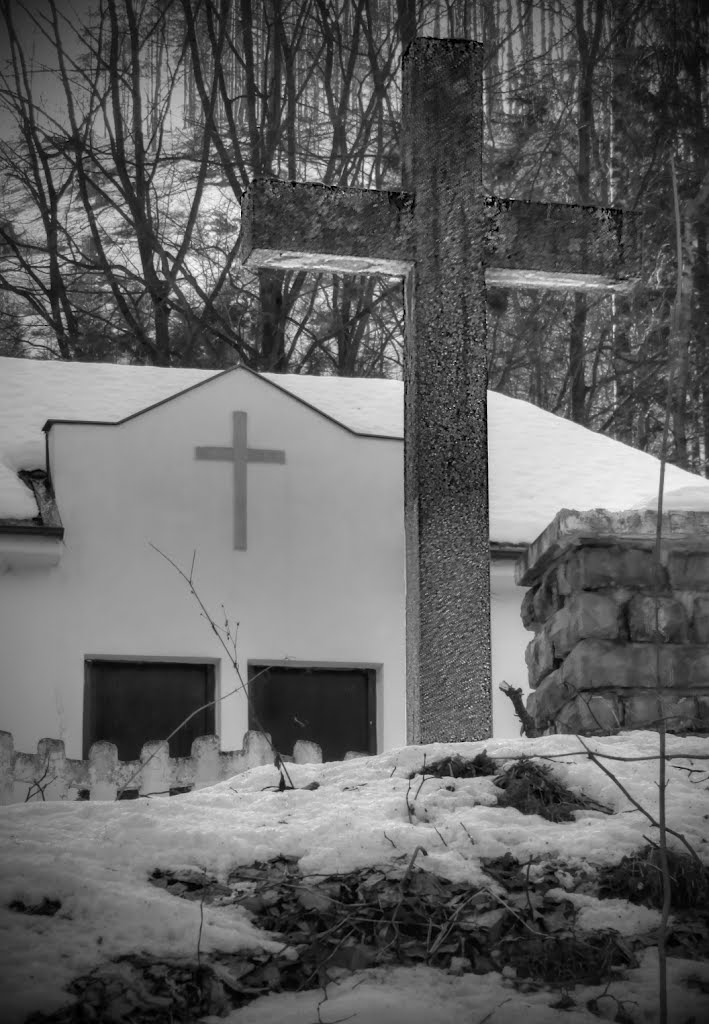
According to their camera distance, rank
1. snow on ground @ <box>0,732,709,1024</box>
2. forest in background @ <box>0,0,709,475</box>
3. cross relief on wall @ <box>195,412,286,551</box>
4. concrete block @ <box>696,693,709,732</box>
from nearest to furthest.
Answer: snow on ground @ <box>0,732,709,1024</box>
concrete block @ <box>696,693,709,732</box>
cross relief on wall @ <box>195,412,286,551</box>
forest in background @ <box>0,0,709,475</box>

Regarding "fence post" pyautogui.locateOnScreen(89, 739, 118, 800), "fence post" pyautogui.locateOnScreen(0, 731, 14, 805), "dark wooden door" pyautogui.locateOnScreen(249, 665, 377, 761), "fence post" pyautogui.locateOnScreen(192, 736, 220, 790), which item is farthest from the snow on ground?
"dark wooden door" pyautogui.locateOnScreen(249, 665, 377, 761)

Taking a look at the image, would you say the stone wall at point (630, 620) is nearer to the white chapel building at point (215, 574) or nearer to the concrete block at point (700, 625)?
the concrete block at point (700, 625)

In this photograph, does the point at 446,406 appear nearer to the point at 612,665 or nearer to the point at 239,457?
the point at 612,665

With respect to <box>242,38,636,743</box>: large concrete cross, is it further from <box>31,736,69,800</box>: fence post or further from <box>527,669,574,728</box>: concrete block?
<box>31,736,69,800</box>: fence post

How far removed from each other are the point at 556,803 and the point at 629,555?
118cm

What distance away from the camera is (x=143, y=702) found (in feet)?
25.3

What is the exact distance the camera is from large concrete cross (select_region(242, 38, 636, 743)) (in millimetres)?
4492

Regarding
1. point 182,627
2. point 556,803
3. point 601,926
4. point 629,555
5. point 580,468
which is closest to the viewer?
point 601,926

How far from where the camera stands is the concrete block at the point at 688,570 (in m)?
4.46

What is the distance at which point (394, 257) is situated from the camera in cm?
485

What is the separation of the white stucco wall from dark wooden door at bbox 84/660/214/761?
0.46 ft

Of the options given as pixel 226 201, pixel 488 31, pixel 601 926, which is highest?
pixel 488 31

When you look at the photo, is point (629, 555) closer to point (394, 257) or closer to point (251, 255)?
point (394, 257)

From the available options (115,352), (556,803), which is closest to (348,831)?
(556,803)
